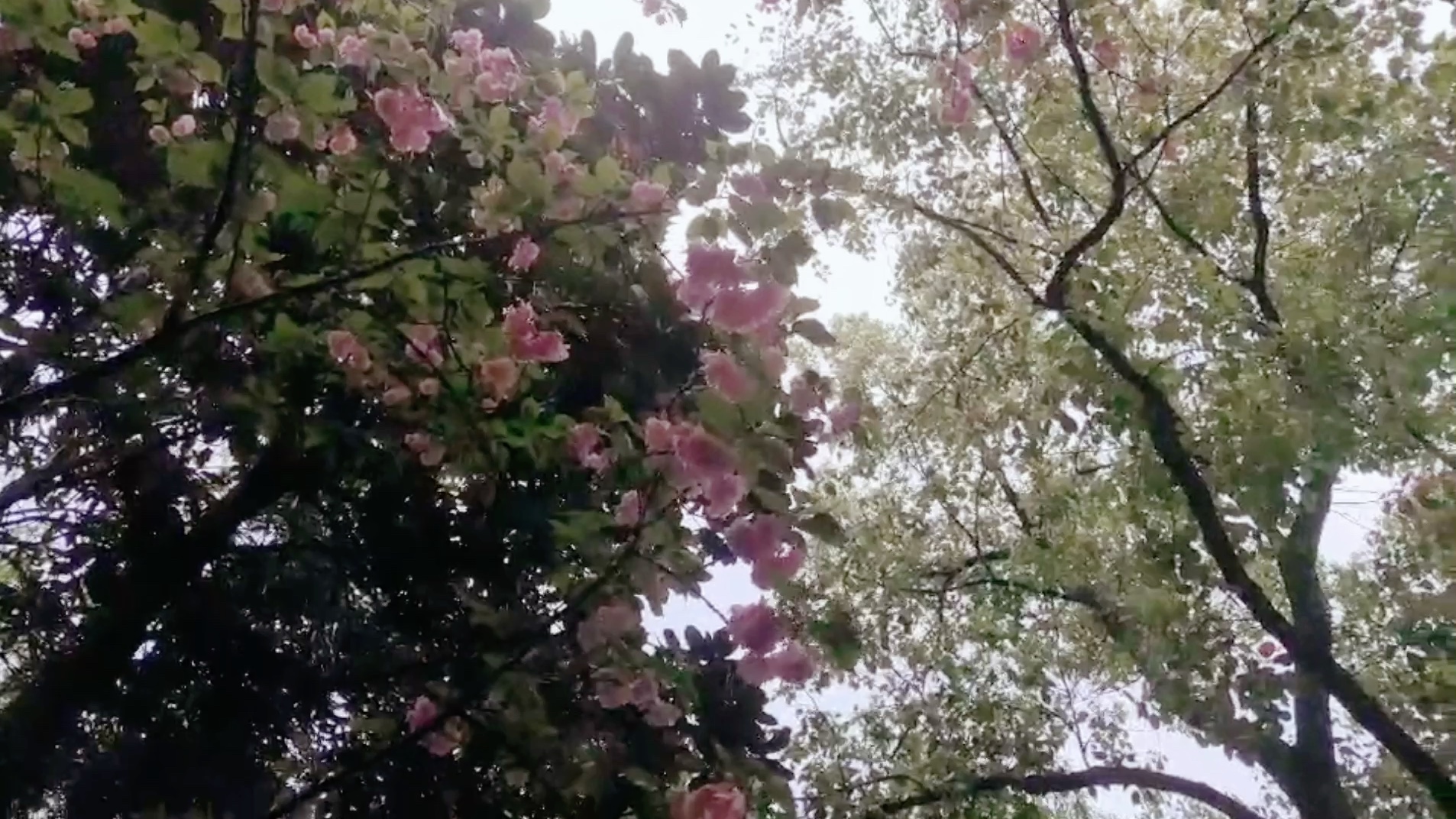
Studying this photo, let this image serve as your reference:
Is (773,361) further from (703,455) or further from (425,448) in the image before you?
(425,448)

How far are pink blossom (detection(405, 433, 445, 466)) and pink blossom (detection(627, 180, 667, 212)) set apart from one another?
0.83 metres

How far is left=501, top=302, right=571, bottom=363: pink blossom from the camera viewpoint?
2.68 meters

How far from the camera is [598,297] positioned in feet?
9.39

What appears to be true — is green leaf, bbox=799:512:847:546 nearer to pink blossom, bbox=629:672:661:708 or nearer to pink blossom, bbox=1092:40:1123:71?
pink blossom, bbox=629:672:661:708

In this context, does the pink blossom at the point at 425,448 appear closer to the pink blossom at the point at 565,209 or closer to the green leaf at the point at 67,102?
the pink blossom at the point at 565,209

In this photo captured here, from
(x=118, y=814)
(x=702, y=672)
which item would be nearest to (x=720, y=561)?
(x=702, y=672)

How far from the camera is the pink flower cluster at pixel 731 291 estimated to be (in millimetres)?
2576

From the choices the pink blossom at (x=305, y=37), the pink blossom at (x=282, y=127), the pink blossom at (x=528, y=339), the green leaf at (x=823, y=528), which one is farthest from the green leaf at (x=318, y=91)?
the green leaf at (x=823, y=528)

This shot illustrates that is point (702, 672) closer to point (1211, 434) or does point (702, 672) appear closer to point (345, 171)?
point (345, 171)

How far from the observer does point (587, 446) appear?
272 cm

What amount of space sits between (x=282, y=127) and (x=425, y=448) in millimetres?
1006

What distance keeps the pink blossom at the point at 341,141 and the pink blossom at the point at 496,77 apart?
0.30m

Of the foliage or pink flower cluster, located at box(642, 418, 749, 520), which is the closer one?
pink flower cluster, located at box(642, 418, 749, 520)

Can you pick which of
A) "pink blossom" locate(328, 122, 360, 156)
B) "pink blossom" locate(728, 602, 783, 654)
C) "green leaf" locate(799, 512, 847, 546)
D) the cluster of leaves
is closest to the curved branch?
the cluster of leaves
